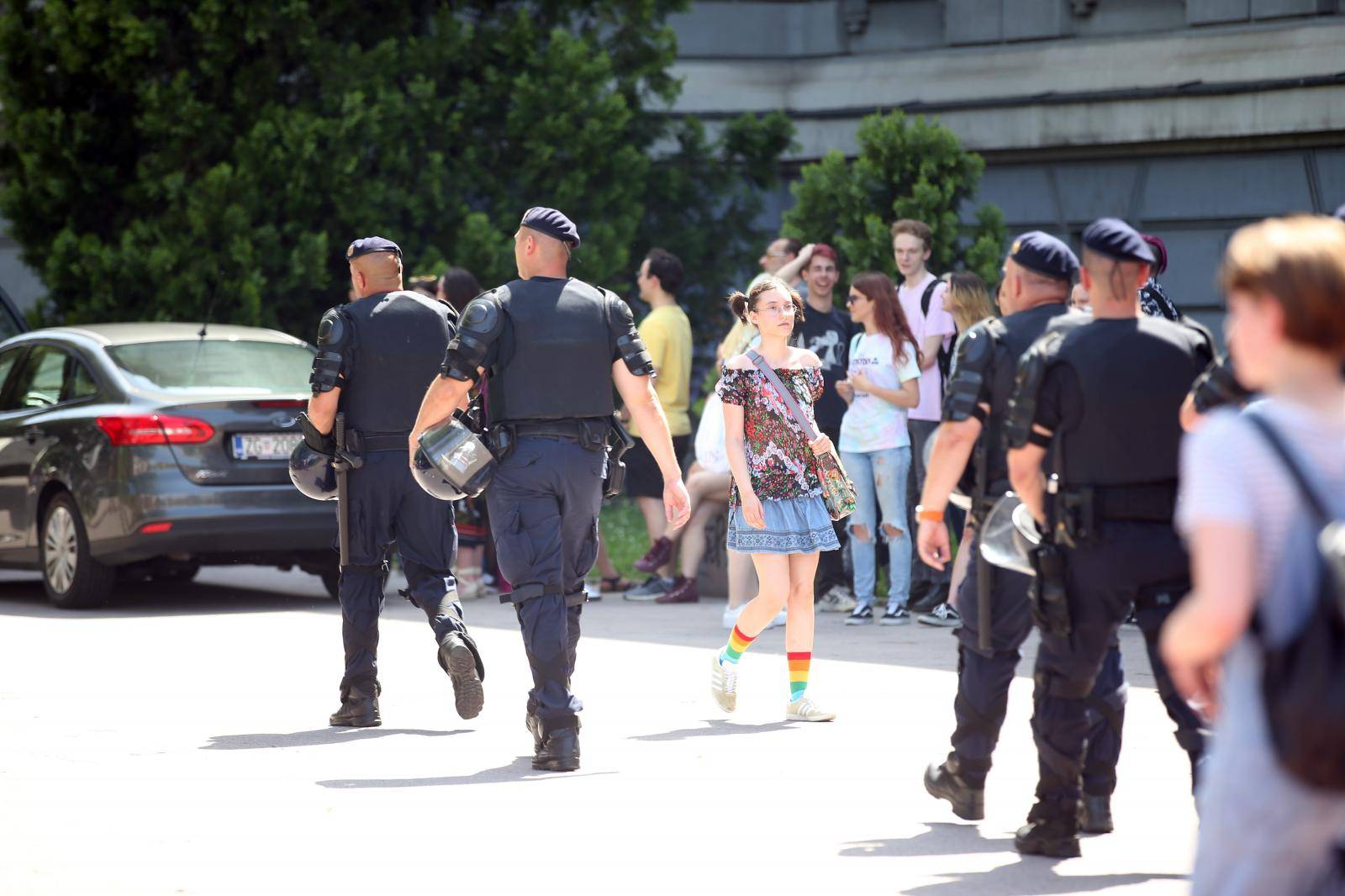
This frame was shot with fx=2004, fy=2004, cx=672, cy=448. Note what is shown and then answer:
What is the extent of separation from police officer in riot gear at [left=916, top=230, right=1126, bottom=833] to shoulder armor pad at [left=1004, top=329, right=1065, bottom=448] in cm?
51

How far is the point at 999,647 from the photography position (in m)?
6.15

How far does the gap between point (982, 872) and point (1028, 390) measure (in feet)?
4.45

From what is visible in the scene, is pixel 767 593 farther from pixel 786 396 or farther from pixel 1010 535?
pixel 1010 535

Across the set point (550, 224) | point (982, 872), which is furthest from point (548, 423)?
point (982, 872)

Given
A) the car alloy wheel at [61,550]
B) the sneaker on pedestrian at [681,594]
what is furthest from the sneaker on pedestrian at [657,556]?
the car alloy wheel at [61,550]

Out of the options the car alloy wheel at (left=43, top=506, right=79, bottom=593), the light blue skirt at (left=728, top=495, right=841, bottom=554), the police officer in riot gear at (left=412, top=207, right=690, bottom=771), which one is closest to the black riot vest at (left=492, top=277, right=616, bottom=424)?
the police officer in riot gear at (left=412, top=207, right=690, bottom=771)

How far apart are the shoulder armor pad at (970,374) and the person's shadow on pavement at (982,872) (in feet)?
4.16

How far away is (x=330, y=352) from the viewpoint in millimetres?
8203

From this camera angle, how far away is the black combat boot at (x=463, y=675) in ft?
25.8

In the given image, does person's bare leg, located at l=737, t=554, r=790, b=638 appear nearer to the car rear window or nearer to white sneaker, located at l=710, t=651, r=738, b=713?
white sneaker, located at l=710, t=651, r=738, b=713

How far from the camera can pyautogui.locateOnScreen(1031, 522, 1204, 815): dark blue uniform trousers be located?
211 inches

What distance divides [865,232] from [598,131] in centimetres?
437

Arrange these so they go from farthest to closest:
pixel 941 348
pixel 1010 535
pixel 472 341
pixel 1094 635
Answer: pixel 941 348
pixel 472 341
pixel 1010 535
pixel 1094 635

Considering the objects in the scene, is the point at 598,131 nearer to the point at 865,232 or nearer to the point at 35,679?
the point at 865,232
